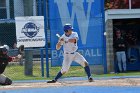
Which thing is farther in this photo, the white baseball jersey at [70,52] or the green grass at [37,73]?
the green grass at [37,73]

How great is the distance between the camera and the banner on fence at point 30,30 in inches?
653

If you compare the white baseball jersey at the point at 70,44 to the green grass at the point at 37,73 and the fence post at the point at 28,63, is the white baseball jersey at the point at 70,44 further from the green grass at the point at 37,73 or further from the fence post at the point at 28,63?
the fence post at the point at 28,63

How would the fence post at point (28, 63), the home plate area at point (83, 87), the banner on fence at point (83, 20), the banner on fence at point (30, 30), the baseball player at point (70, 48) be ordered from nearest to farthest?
1. the home plate area at point (83, 87)
2. the baseball player at point (70, 48)
3. the banner on fence at point (30, 30)
4. the banner on fence at point (83, 20)
5. the fence post at point (28, 63)

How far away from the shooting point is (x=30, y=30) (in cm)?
Result: 1659

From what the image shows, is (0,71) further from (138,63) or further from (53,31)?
(138,63)

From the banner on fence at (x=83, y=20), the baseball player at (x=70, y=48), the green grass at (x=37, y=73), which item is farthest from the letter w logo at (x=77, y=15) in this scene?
the baseball player at (x=70, y=48)

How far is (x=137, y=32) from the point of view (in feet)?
64.3

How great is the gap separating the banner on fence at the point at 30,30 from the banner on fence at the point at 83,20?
1.96 feet

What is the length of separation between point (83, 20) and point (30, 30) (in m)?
2.00

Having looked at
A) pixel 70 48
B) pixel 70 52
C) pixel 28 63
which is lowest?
pixel 28 63

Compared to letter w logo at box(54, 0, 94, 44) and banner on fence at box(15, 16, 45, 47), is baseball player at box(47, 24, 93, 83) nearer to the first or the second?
banner on fence at box(15, 16, 45, 47)

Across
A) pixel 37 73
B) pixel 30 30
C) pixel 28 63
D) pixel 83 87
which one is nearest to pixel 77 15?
pixel 30 30

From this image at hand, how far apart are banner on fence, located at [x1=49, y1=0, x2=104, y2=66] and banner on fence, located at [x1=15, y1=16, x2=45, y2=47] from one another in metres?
0.60

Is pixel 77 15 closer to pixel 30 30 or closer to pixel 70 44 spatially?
pixel 30 30
